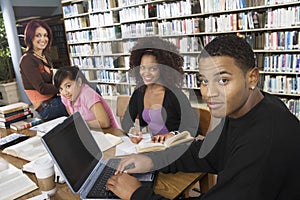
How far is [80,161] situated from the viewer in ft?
3.42

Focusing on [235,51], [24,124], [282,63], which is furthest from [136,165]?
[282,63]

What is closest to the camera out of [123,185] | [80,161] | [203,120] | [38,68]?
[123,185]

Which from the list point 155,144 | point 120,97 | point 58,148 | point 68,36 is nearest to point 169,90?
point 120,97

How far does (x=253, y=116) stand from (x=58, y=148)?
25.9 inches

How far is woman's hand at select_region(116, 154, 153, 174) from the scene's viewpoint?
1056mm

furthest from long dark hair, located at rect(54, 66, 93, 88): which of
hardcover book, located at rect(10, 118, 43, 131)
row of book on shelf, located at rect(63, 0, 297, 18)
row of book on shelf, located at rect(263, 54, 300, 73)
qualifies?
row of book on shelf, located at rect(263, 54, 300, 73)

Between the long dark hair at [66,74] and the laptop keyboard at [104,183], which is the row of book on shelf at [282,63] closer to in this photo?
the long dark hair at [66,74]

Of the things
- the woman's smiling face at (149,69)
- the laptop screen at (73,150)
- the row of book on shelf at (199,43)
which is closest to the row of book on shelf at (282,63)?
the row of book on shelf at (199,43)

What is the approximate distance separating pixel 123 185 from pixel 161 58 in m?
1.06

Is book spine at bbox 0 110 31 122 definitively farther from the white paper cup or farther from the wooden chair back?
the wooden chair back

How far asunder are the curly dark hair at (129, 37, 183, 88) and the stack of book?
86cm

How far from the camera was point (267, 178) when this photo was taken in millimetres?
705

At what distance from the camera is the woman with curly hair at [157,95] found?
5.76ft

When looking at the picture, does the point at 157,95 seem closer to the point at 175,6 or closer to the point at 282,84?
the point at 282,84
